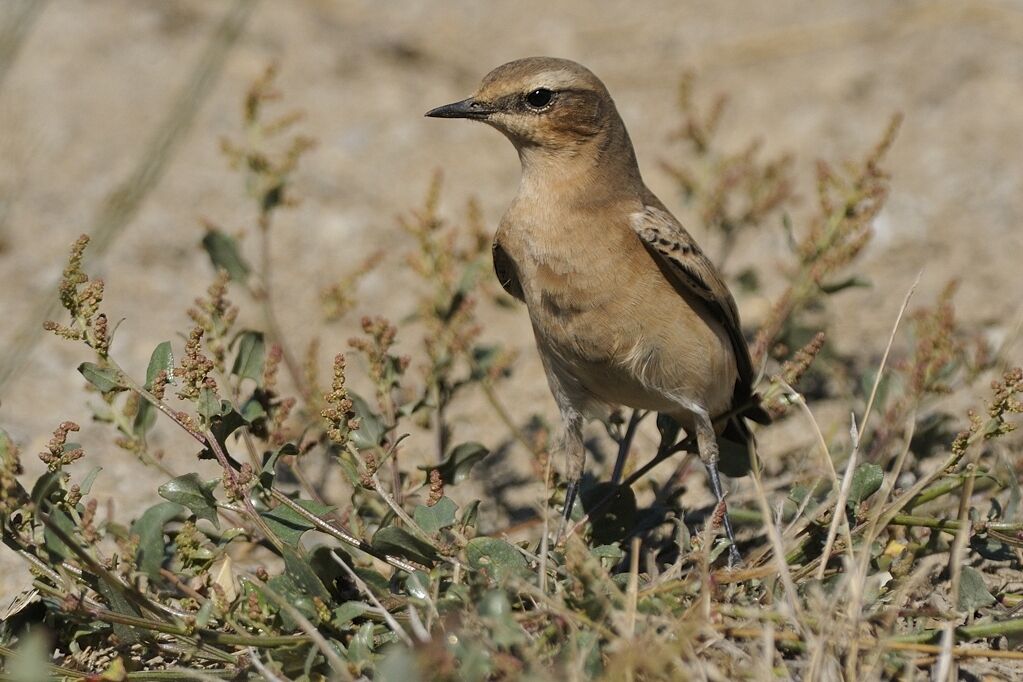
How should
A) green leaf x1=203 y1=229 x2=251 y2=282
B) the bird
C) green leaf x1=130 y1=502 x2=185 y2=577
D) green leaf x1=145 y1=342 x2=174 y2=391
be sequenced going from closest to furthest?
1. green leaf x1=130 y1=502 x2=185 y2=577
2. green leaf x1=145 y1=342 x2=174 y2=391
3. the bird
4. green leaf x1=203 y1=229 x2=251 y2=282

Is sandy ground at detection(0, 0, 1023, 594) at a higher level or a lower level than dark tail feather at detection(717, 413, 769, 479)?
higher

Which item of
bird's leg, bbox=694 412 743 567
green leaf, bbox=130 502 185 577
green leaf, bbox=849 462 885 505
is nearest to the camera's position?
green leaf, bbox=130 502 185 577

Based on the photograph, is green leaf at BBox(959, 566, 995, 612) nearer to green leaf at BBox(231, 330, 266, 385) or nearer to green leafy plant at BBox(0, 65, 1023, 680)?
green leafy plant at BBox(0, 65, 1023, 680)

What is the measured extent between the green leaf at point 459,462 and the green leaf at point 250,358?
0.76m

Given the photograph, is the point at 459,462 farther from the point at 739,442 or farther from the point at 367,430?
the point at 739,442

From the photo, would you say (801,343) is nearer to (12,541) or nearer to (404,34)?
(12,541)

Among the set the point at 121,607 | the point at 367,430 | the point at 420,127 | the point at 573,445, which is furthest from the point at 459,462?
the point at 420,127

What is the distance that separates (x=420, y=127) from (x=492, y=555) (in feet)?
16.5

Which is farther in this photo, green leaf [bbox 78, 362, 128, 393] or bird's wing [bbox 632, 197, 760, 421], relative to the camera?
bird's wing [bbox 632, 197, 760, 421]

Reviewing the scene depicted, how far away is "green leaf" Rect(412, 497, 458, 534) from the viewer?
12.9ft

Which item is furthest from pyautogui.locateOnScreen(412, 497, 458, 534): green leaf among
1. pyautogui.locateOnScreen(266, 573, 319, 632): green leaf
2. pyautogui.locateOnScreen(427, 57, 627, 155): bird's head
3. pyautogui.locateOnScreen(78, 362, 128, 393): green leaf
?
pyautogui.locateOnScreen(427, 57, 627, 155): bird's head

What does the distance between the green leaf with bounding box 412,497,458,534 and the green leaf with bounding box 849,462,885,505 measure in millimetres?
1347

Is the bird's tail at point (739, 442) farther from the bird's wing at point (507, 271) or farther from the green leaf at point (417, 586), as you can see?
the green leaf at point (417, 586)

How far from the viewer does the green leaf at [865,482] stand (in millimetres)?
4090
